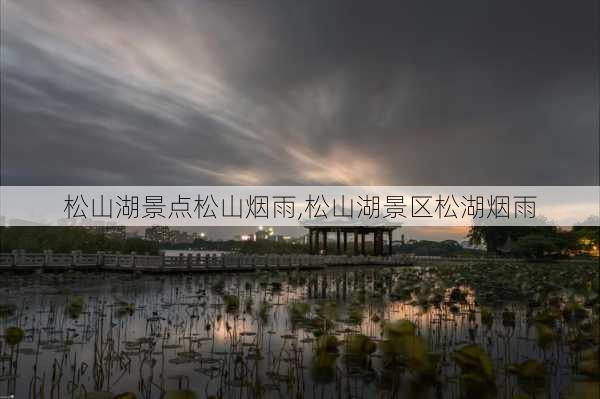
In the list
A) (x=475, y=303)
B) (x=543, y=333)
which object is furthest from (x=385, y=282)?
(x=543, y=333)

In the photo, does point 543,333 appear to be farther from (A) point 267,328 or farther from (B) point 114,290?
(B) point 114,290

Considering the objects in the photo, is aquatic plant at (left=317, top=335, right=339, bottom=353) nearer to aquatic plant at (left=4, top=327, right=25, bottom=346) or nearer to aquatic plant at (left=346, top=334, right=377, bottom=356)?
aquatic plant at (left=346, top=334, right=377, bottom=356)

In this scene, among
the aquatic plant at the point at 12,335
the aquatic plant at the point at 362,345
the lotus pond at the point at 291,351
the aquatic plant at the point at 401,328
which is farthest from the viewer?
the aquatic plant at the point at 12,335

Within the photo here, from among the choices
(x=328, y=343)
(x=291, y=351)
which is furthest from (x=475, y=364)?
(x=291, y=351)

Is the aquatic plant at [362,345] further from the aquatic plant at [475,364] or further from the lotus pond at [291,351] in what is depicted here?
the aquatic plant at [475,364]

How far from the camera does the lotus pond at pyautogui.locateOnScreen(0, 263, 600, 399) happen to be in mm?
5164

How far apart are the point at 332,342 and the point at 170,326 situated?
4.80 meters

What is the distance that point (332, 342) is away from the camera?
20.2 feet

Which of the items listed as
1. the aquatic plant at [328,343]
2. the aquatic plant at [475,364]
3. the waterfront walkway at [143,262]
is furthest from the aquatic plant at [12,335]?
the waterfront walkway at [143,262]

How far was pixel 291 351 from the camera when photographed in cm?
751

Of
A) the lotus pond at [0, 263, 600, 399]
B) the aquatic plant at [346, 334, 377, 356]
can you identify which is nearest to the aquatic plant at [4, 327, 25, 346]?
the lotus pond at [0, 263, 600, 399]

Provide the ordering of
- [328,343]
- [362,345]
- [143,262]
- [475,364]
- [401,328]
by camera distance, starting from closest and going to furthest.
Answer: [475,364], [401,328], [362,345], [328,343], [143,262]

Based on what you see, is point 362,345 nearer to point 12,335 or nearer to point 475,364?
point 475,364

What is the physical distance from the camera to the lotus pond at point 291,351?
5.16m
